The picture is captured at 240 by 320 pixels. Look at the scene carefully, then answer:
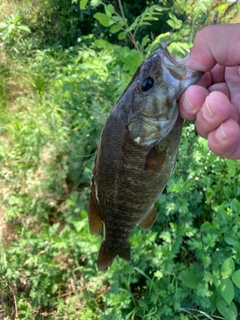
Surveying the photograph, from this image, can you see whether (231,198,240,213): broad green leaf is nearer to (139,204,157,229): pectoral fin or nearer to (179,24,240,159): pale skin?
(139,204,157,229): pectoral fin

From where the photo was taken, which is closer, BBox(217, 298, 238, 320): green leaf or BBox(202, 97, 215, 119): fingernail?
BBox(202, 97, 215, 119): fingernail

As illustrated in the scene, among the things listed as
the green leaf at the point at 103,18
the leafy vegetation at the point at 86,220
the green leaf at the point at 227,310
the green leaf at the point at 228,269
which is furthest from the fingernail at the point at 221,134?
the green leaf at the point at 103,18

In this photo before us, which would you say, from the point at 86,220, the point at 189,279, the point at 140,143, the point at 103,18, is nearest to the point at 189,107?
the point at 140,143

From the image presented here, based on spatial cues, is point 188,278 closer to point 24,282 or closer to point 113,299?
point 113,299

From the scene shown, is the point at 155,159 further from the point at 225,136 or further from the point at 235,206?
the point at 235,206

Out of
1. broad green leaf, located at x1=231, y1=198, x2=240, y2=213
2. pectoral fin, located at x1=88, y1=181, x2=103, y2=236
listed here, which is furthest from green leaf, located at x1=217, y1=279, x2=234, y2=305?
pectoral fin, located at x1=88, y1=181, x2=103, y2=236

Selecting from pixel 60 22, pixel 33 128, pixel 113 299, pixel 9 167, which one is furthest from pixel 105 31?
pixel 113 299
